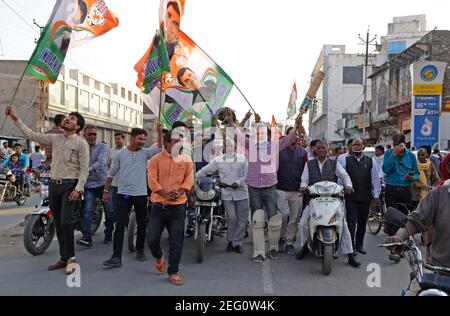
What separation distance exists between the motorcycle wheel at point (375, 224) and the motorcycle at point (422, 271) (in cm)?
574

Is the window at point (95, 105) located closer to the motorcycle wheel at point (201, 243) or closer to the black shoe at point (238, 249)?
the black shoe at point (238, 249)

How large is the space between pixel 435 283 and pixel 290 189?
442cm

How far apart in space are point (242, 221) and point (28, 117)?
1395 inches

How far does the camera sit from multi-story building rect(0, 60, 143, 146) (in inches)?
1442

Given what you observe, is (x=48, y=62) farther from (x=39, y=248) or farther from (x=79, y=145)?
(x=39, y=248)

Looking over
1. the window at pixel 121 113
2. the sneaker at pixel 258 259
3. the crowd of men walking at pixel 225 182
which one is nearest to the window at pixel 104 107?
the window at pixel 121 113

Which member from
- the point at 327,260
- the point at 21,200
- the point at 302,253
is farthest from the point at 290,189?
the point at 21,200

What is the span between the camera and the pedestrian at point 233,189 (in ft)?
22.2

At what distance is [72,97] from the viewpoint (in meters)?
43.5

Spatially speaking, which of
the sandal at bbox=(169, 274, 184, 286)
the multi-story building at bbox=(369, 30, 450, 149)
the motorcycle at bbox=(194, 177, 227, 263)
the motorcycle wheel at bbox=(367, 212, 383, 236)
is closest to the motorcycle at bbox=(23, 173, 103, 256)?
the motorcycle at bbox=(194, 177, 227, 263)

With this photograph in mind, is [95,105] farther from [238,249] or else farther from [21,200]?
[238,249]

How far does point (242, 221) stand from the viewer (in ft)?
22.4

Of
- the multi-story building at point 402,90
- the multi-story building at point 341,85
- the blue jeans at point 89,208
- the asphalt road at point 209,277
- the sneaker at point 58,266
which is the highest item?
the multi-story building at point 341,85
